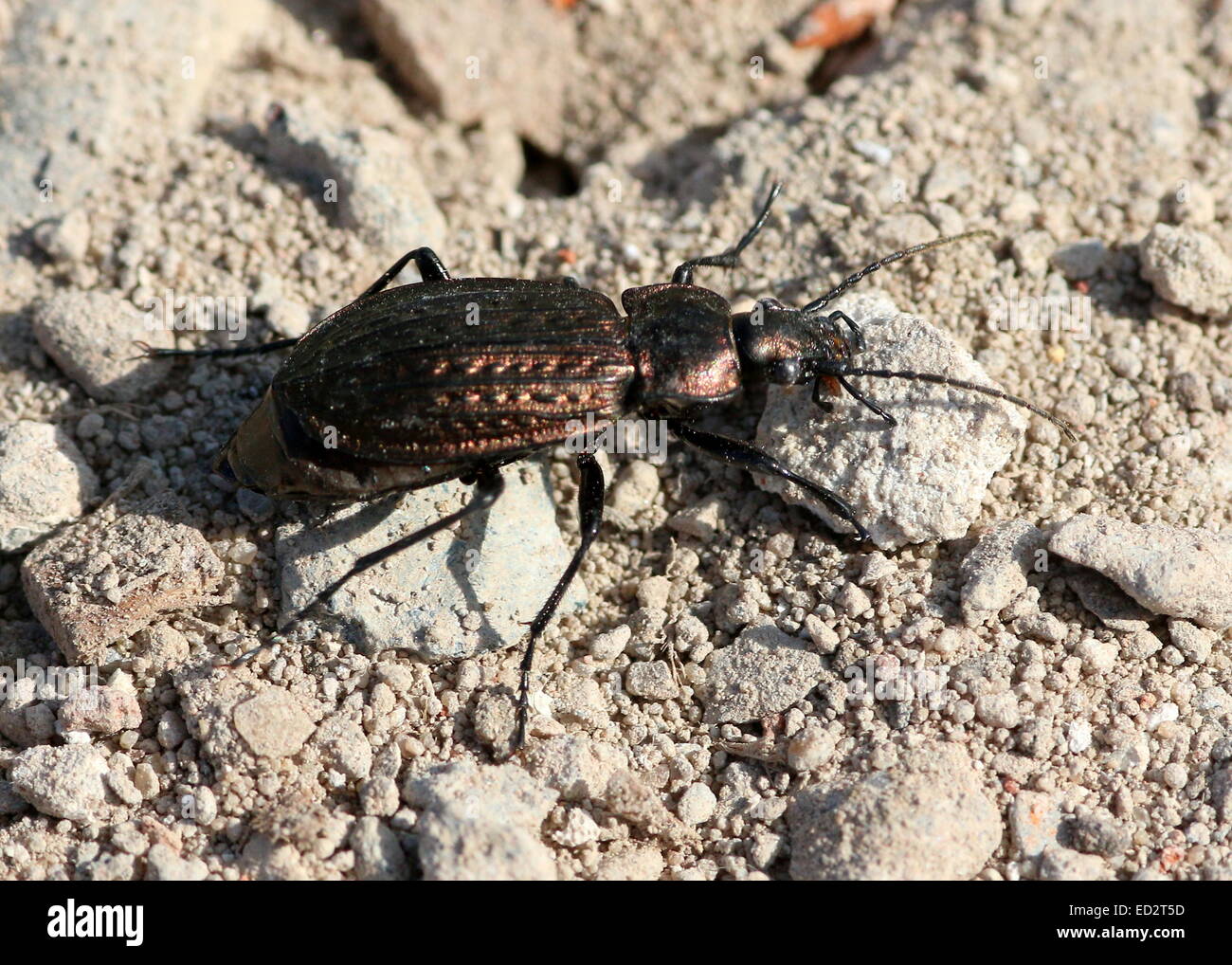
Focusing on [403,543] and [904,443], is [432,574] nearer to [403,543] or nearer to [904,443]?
[403,543]

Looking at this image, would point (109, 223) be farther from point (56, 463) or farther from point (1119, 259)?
point (1119, 259)

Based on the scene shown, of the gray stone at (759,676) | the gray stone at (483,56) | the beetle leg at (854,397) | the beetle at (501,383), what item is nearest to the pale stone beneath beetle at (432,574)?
the beetle at (501,383)

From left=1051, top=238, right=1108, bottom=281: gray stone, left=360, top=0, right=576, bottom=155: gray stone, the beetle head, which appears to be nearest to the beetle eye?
the beetle head

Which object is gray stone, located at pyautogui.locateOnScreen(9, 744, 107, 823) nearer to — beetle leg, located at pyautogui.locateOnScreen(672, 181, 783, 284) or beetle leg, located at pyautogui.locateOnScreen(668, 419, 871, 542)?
beetle leg, located at pyautogui.locateOnScreen(668, 419, 871, 542)

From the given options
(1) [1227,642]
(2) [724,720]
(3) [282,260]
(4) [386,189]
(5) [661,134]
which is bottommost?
(2) [724,720]

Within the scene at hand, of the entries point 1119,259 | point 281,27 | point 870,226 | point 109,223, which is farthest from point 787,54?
point 109,223

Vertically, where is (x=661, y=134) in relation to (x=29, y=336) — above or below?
above

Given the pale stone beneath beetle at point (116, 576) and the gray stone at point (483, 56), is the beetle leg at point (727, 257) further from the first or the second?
the pale stone beneath beetle at point (116, 576)
